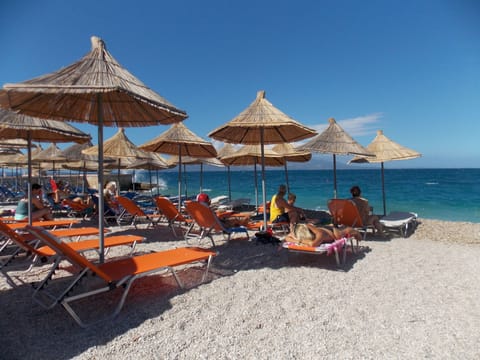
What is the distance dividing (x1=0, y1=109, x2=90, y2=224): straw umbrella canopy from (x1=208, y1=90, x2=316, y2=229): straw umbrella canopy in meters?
2.54

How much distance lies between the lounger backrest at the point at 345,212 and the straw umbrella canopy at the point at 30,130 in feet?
16.3

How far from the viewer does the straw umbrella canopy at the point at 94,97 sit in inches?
112

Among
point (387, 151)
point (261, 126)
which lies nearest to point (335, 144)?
point (387, 151)

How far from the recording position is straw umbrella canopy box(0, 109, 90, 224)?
4.63 m

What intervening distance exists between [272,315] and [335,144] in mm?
4700

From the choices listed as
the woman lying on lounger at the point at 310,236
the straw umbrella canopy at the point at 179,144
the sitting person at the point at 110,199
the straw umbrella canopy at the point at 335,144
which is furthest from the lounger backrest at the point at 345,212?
the sitting person at the point at 110,199

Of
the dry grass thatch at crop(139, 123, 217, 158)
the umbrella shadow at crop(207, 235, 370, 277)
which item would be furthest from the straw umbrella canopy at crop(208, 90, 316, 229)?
the dry grass thatch at crop(139, 123, 217, 158)

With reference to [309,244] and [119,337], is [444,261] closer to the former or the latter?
[309,244]

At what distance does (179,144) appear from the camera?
770 cm

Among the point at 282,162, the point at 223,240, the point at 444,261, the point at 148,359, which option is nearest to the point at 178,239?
the point at 223,240

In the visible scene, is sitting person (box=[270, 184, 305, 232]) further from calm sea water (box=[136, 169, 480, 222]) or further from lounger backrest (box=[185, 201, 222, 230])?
calm sea water (box=[136, 169, 480, 222])

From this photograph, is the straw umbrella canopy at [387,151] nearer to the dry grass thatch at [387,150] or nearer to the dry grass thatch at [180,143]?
the dry grass thatch at [387,150]

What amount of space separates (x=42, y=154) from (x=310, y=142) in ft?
36.6

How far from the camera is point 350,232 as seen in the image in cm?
486
